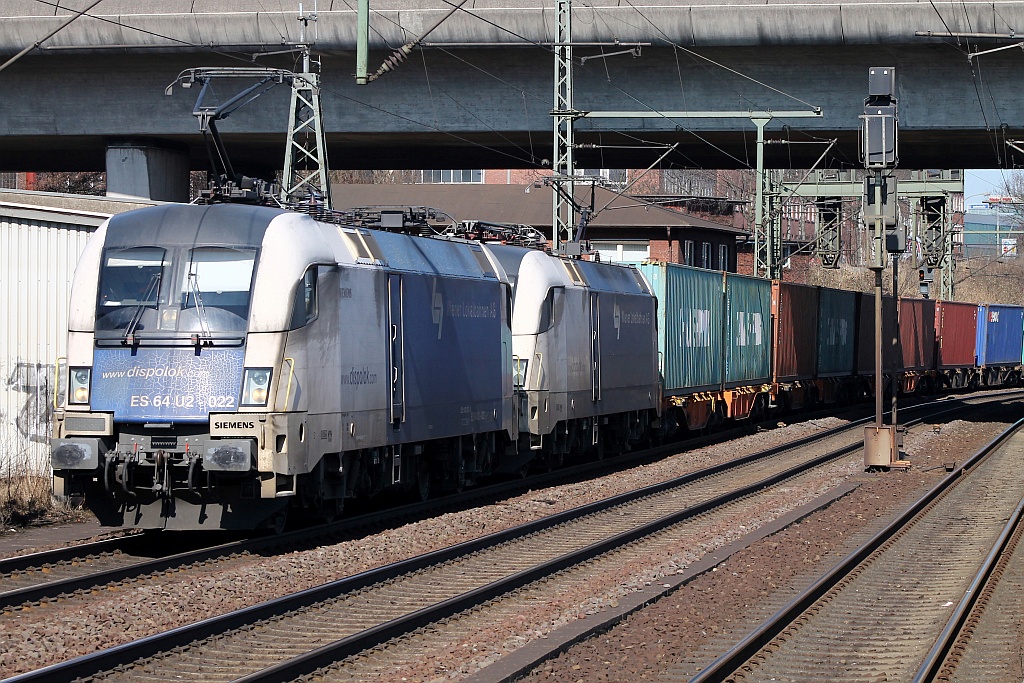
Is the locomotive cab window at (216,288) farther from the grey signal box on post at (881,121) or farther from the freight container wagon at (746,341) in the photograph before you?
the freight container wagon at (746,341)

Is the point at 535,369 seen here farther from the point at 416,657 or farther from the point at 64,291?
the point at 416,657

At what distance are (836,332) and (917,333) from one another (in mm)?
6867

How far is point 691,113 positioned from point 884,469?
8.09m

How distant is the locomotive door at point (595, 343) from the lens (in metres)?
21.1

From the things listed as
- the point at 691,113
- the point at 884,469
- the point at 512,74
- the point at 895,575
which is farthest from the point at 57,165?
the point at 895,575

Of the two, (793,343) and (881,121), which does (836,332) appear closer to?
(793,343)

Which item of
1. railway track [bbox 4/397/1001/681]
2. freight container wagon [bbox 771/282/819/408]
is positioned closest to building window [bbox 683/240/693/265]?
freight container wagon [bbox 771/282/819/408]

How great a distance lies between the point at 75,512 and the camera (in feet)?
51.0

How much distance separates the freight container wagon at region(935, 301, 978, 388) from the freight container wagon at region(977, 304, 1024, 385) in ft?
3.31

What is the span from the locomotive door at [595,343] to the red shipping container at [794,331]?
39.8 ft

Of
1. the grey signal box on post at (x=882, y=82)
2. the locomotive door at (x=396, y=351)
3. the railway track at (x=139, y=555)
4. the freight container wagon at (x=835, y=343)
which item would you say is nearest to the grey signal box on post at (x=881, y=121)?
the grey signal box on post at (x=882, y=82)

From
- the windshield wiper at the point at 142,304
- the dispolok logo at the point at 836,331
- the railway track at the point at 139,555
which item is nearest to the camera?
the railway track at the point at 139,555

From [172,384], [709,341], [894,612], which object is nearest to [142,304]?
[172,384]

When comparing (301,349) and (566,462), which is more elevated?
(301,349)
